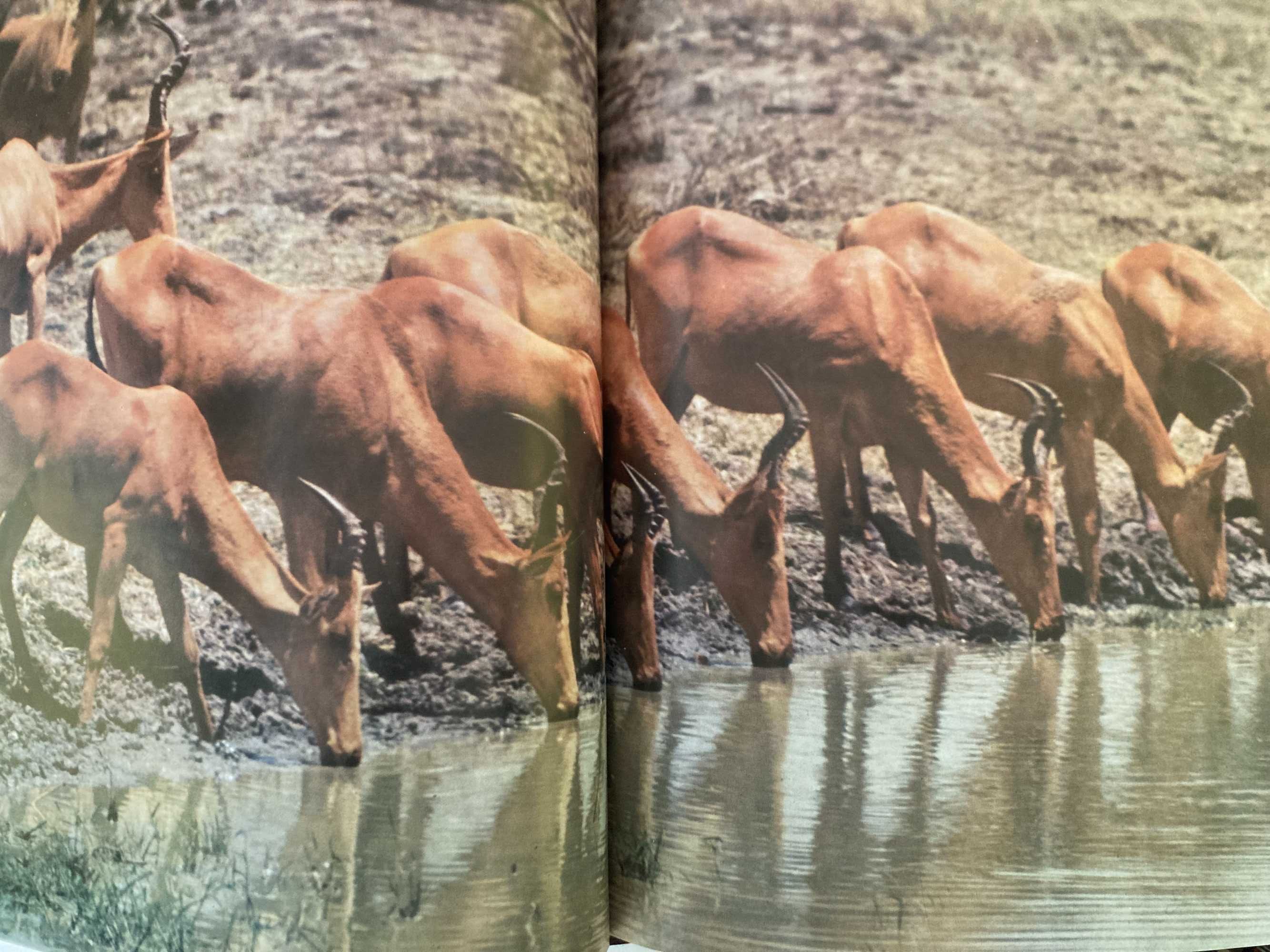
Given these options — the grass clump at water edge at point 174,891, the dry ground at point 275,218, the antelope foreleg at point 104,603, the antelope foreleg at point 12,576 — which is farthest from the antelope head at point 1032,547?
the antelope foreleg at point 12,576

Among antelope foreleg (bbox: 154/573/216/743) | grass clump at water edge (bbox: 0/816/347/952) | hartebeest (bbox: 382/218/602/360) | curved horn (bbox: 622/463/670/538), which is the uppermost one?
hartebeest (bbox: 382/218/602/360)

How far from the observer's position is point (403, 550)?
288 cm

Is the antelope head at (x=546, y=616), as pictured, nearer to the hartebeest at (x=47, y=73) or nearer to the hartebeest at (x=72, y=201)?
the hartebeest at (x=72, y=201)

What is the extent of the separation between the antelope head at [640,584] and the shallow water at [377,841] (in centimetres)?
33

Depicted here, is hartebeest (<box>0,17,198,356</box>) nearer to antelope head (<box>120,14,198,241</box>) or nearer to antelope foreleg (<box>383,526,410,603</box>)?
antelope head (<box>120,14,198,241</box>)

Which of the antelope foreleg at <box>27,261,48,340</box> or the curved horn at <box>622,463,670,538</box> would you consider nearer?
the antelope foreleg at <box>27,261,48,340</box>

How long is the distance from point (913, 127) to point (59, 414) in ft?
7.93

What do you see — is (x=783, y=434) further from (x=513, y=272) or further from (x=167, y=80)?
(x=167, y=80)

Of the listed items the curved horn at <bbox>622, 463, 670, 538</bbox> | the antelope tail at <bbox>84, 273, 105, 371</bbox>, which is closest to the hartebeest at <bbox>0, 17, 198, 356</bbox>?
the antelope tail at <bbox>84, 273, 105, 371</bbox>

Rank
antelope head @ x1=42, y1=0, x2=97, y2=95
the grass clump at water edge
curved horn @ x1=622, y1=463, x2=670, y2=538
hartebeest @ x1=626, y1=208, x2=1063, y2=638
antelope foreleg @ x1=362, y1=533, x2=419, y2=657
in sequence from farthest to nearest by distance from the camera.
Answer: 1. curved horn @ x1=622, y1=463, x2=670, y2=538
2. hartebeest @ x1=626, y1=208, x2=1063, y2=638
3. antelope head @ x1=42, y1=0, x2=97, y2=95
4. antelope foreleg @ x1=362, y1=533, x2=419, y2=657
5. the grass clump at water edge

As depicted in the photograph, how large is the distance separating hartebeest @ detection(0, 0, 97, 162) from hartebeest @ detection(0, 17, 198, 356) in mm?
66

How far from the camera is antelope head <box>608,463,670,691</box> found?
10.4 ft

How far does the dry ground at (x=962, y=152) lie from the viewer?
3092 millimetres

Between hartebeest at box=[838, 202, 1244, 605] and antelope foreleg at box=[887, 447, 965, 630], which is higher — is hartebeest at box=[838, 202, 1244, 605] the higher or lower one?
the higher one
